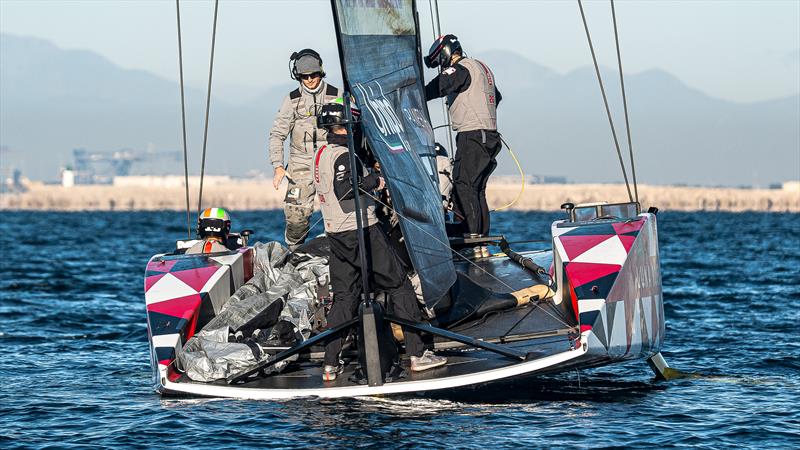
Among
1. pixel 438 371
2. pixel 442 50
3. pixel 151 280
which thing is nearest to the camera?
pixel 438 371

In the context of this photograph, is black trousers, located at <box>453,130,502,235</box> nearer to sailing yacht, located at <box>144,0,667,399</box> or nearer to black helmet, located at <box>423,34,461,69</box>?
black helmet, located at <box>423,34,461,69</box>

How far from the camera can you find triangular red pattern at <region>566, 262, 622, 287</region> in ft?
27.7

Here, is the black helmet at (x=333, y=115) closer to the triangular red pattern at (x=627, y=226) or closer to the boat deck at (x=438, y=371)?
the boat deck at (x=438, y=371)

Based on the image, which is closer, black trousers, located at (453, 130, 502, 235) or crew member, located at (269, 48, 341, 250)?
crew member, located at (269, 48, 341, 250)

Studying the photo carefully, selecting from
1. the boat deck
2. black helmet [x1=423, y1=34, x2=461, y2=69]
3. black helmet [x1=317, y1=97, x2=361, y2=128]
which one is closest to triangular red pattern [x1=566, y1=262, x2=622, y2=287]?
the boat deck

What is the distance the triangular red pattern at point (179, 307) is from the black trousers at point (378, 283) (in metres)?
1.13

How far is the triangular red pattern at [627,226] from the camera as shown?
8.99 meters

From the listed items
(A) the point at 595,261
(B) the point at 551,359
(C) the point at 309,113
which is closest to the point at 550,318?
(A) the point at 595,261

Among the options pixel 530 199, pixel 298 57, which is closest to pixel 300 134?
pixel 298 57

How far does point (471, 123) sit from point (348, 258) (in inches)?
110

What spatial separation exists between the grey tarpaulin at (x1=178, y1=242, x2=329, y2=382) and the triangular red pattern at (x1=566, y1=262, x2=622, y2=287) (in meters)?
2.04

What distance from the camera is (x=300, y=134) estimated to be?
10703 millimetres

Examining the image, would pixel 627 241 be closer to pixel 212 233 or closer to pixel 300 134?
pixel 300 134

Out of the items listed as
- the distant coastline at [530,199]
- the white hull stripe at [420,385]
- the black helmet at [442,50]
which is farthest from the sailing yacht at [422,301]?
the distant coastline at [530,199]
